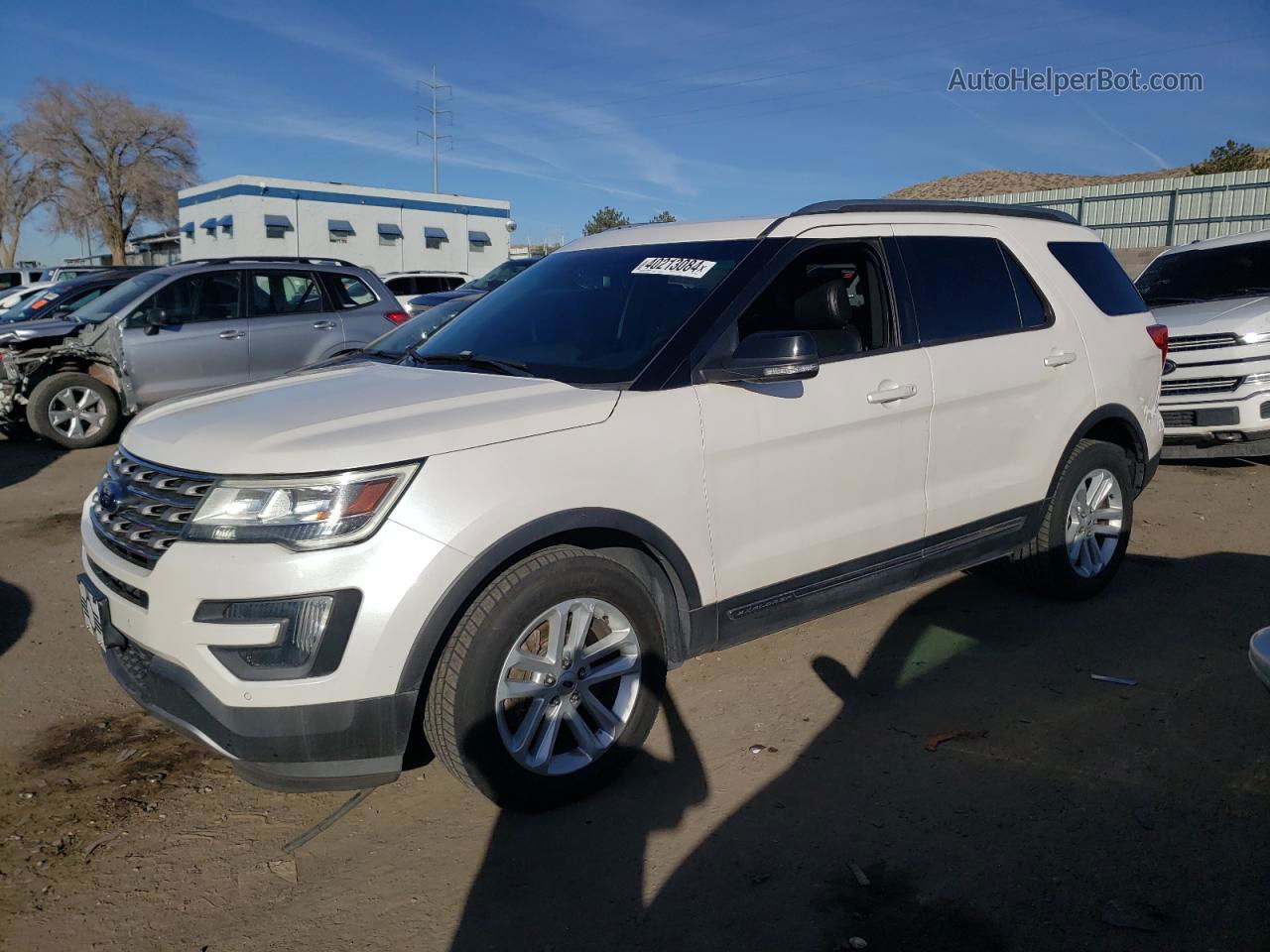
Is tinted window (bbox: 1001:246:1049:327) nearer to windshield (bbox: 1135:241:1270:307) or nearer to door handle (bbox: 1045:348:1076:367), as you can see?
door handle (bbox: 1045:348:1076:367)

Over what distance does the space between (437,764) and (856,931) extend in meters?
1.69

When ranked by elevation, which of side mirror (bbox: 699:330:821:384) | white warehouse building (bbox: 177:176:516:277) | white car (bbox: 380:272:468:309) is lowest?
side mirror (bbox: 699:330:821:384)

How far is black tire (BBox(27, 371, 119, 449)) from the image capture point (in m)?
9.73

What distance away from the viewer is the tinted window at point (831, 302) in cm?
378

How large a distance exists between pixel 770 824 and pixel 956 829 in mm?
588

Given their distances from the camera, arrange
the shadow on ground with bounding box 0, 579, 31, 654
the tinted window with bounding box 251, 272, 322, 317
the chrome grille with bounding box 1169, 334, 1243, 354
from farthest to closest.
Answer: the tinted window with bounding box 251, 272, 322, 317 < the chrome grille with bounding box 1169, 334, 1243, 354 < the shadow on ground with bounding box 0, 579, 31, 654

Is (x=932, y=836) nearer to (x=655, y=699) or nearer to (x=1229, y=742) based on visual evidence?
(x=655, y=699)

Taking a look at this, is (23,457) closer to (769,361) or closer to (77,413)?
(77,413)

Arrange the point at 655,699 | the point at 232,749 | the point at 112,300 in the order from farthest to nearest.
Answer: the point at 112,300, the point at 655,699, the point at 232,749

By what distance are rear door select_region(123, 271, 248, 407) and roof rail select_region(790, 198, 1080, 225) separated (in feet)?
23.6

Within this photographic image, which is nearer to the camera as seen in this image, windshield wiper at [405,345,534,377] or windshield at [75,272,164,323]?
windshield wiper at [405,345,534,377]

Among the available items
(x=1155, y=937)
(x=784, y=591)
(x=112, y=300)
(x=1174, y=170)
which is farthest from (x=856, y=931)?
(x=1174, y=170)

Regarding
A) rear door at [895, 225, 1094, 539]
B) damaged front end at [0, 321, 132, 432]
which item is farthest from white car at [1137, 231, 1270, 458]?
damaged front end at [0, 321, 132, 432]

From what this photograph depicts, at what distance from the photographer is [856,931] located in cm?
262
